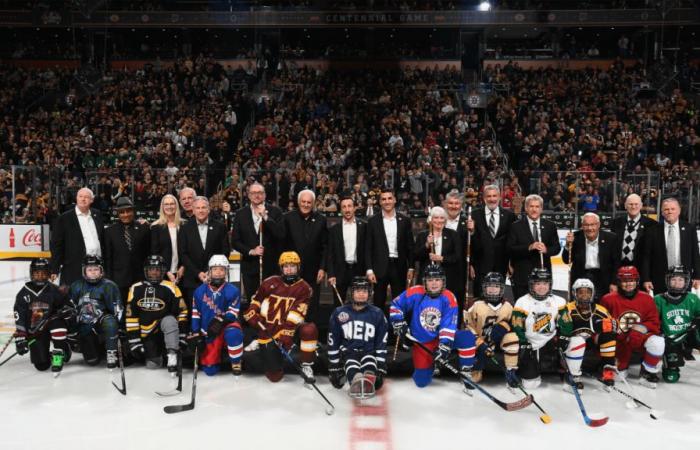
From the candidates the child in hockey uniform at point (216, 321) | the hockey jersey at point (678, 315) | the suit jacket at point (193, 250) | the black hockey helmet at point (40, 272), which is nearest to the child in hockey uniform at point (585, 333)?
the hockey jersey at point (678, 315)

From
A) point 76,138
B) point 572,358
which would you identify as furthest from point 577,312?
point 76,138

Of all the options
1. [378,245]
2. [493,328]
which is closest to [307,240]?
[378,245]

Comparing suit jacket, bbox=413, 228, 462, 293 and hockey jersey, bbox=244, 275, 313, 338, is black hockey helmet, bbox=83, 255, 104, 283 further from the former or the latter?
suit jacket, bbox=413, 228, 462, 293

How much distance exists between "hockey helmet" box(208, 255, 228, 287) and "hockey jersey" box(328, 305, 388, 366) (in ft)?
3.55

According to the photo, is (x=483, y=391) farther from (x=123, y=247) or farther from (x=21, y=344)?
(x=21, y=344)

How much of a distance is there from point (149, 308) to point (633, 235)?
443cm

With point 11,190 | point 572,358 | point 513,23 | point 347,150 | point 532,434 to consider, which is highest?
point 513,23

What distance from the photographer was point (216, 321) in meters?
5.59

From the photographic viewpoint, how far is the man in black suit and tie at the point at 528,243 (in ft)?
20.1

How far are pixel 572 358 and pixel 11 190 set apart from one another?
434 inches

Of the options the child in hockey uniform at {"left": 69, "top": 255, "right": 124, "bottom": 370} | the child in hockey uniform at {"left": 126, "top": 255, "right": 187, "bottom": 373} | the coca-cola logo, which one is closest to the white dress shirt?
the child in hockey uniform at {"left": 69, "top": 255, "right": 124, "bottom": 370}

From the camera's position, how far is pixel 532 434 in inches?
179

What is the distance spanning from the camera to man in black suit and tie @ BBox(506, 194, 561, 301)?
6.14 m

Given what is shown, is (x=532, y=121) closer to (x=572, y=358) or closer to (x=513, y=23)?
(x=513, y=23)
